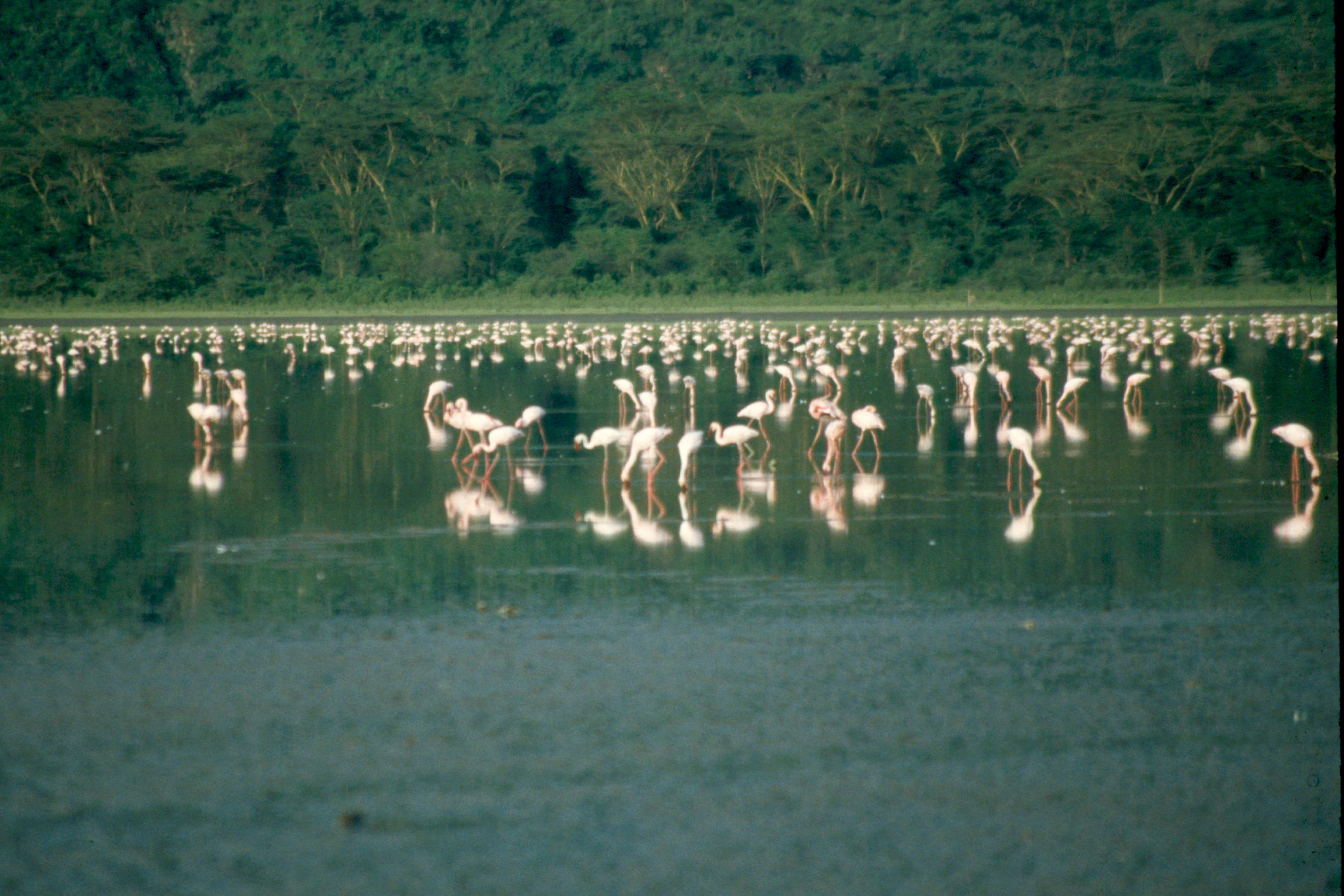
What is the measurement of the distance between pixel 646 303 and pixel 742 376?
114 feet

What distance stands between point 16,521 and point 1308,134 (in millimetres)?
56587

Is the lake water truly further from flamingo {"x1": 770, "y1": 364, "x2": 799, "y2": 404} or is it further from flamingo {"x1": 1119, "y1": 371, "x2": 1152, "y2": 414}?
flamingo {"x1": 770, "y1": 364, "x2": 799, "y2": 404}

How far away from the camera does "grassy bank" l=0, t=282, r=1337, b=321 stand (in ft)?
177

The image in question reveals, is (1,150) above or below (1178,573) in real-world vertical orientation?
above

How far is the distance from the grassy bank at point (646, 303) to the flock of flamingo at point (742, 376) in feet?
27.2

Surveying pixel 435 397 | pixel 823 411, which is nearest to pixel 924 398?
pixel 823 411

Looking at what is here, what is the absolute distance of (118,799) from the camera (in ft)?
17.5

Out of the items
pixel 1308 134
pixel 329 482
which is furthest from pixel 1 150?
pixel 329 482

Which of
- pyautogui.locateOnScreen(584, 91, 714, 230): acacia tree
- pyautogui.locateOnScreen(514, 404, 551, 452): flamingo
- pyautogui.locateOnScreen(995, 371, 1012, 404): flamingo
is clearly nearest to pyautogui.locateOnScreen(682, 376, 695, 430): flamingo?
pyautogui.locateOnScreen(514, 404, 551, 452): flamingo

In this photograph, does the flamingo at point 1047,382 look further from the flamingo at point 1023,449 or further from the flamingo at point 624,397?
the flamingo at point 1023,449

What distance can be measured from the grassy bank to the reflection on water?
30.2 meters

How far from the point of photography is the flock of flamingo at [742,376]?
1251 centimetres

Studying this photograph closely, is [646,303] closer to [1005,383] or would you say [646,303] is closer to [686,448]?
[1005,383]

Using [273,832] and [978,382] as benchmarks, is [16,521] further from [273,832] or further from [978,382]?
[978,382]
